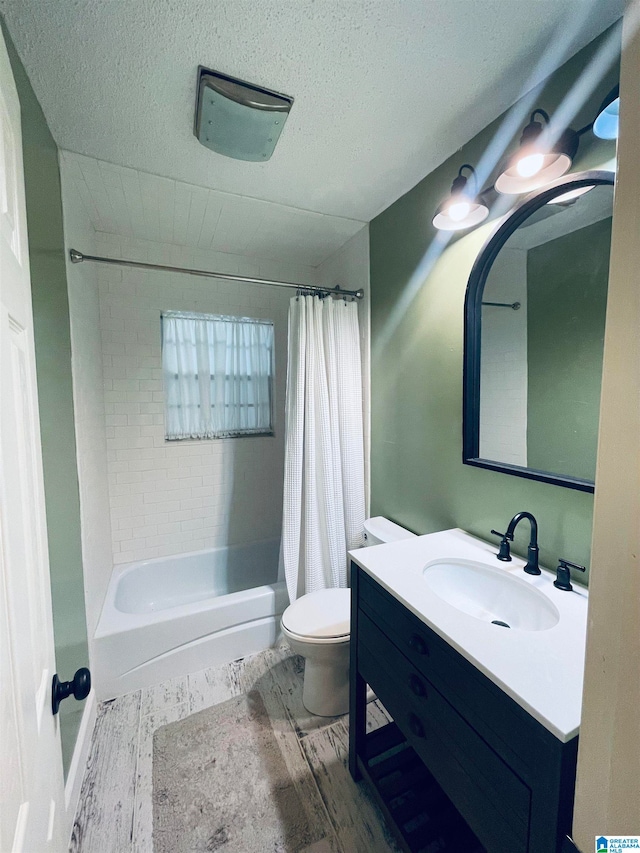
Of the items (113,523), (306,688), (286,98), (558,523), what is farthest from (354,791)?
(286,98)

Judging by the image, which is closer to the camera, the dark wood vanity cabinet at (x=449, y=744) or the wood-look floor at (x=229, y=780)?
the dark wood vanity cabinet at (x=449, y=744)

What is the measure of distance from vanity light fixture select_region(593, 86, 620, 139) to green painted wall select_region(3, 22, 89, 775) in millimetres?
1685

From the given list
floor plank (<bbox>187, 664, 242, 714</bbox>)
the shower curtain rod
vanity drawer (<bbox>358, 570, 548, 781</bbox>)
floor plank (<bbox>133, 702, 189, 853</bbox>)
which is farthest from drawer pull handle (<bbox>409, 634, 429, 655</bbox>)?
the shower curtain rod

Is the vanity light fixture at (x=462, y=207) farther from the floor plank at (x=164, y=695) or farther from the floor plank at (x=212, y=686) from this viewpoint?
the floor plank at (x=164, y=695)

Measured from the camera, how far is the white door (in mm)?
464

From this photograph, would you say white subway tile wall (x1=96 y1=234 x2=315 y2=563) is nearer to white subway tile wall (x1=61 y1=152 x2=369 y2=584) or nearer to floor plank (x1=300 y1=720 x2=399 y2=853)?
white subway tile wall (x1=61 y1=152 x2=369 y2=584)

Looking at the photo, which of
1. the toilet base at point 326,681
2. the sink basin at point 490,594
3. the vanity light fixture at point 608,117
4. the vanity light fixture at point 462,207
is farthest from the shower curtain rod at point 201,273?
the toilet base at point 326,681

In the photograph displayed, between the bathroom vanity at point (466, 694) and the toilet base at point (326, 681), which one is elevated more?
the bathroom vanity at point (466, 694)

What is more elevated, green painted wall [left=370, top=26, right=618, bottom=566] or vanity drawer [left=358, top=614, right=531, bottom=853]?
green painted wall [left=370, top=26, right=618, bottom=566]

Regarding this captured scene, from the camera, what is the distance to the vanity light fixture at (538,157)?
41.6 inches

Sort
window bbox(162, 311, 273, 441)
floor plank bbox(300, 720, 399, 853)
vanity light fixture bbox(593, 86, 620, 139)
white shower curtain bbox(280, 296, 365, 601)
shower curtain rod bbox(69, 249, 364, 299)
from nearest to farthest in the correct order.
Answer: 1. vanity light fixture bbox(593, 86, 620, 139)
2. floor plank bbox(300, 720, 399, 853)
3. shower curtain rod bbox(69, 249, 364, 299)
4. white shower curtain bbox(280, 296, 365, 601)
5. window bbox(162, 311, 273, 441)

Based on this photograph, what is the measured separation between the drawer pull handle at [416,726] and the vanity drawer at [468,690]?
0.49ft

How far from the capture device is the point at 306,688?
65.4 inches

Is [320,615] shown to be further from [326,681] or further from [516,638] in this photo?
[516,638]
